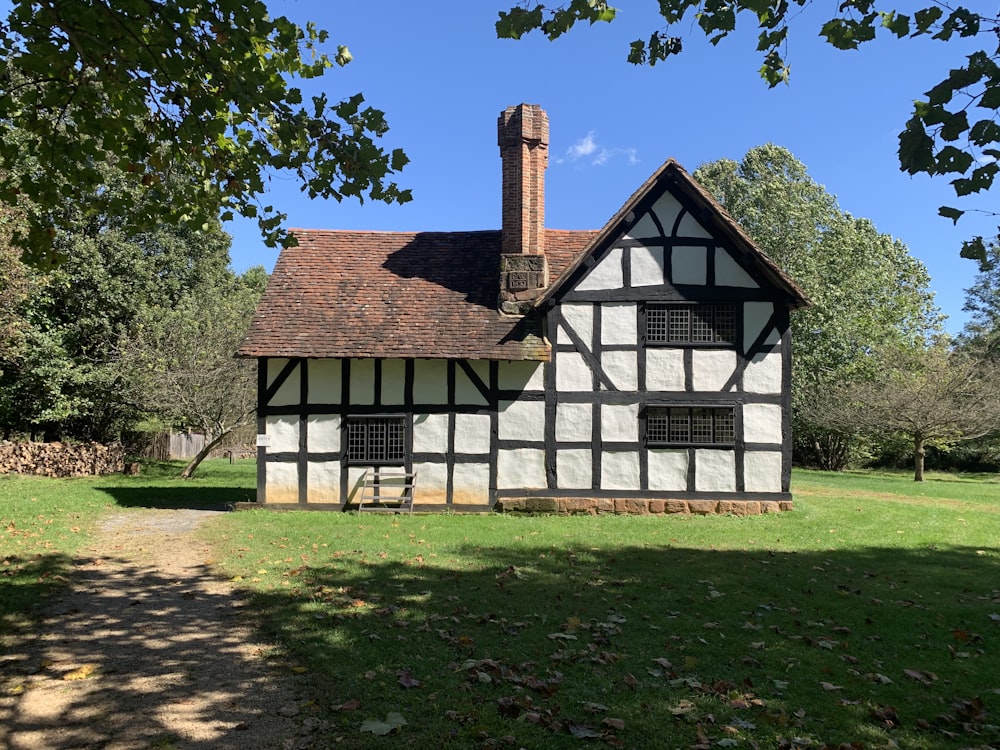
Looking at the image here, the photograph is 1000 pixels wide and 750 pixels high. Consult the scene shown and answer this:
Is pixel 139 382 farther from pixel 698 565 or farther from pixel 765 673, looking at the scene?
pixel 765 673

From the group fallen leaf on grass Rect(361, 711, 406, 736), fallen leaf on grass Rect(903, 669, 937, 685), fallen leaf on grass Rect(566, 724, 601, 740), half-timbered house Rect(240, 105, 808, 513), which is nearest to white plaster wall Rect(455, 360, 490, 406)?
half-timbered house Rect(240, 105, 808, 513)

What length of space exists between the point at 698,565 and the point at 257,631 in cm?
620

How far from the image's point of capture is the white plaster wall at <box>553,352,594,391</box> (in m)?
15.4

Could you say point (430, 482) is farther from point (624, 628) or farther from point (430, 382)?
point (624, 628)

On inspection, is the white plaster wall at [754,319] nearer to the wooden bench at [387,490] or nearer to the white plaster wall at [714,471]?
the white plaster wall at [714,471]

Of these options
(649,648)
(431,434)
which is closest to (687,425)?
(431,434)

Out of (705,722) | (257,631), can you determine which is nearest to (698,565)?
(705,722)

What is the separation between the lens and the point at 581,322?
1557cm

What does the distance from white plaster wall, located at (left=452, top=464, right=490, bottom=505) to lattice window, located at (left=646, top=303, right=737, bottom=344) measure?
16.7 feet

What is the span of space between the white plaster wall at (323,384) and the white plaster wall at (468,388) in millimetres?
2851

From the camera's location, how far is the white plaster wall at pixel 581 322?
15555mm

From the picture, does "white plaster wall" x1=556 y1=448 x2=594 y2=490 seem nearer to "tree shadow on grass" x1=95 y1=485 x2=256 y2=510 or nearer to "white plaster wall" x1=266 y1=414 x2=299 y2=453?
"white plaster wall" x1=266 y1=414 x2=299 y2=453

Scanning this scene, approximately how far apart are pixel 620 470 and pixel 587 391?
2009 mm

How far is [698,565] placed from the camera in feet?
31.2
